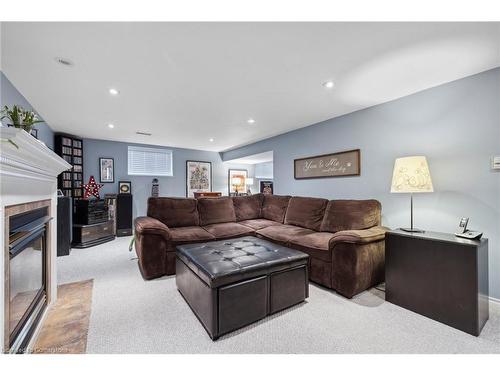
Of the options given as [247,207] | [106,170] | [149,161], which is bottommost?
[247,207]

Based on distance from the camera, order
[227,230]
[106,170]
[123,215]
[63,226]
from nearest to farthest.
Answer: [227,230]
[63,226]
[123,215]
[106,170]

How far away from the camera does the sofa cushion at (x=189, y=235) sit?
275cm

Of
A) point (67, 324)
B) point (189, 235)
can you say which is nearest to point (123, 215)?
point (189, 235)

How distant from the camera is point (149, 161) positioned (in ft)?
19.2

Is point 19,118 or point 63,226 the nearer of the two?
point 19,118

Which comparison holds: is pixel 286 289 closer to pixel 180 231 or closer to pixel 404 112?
pixel 180 231

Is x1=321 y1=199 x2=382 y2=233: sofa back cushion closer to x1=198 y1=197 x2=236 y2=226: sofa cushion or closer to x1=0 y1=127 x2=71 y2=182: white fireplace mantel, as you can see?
x1=198 y1=197 x2=236 y2=226: sofa cushion

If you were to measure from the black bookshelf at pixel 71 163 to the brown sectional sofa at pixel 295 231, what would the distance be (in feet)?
8.63

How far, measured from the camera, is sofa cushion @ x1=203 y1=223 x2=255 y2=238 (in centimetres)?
307

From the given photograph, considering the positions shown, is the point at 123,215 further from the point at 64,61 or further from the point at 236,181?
the point at 64,61

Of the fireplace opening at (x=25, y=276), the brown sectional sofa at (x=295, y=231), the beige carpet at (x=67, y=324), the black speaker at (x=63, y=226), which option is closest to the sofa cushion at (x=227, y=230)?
the brown sectional sofa at (x=295, y=231)

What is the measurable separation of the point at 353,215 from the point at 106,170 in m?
5.44

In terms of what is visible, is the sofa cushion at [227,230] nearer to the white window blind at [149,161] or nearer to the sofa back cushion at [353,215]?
the sofa back cushion at [353,215]
